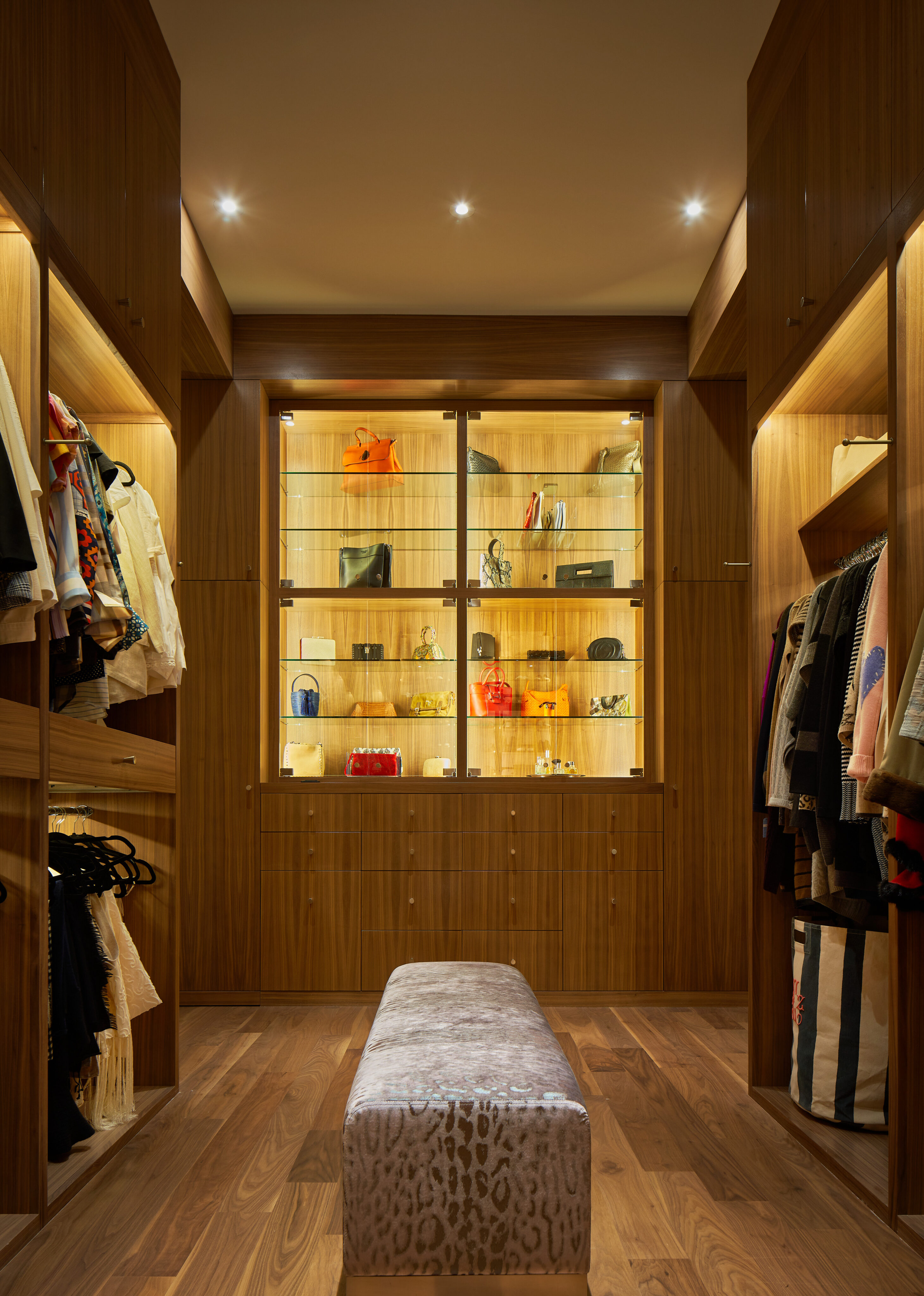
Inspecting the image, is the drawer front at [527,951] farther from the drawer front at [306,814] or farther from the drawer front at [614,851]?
the drawer front at [306,814]

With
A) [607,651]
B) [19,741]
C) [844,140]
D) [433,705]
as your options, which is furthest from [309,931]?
[844,140]

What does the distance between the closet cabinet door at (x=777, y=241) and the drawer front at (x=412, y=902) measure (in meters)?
2.64

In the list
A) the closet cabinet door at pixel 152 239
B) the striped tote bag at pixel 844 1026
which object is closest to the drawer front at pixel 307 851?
the closet cabinet door at pixel 152 239

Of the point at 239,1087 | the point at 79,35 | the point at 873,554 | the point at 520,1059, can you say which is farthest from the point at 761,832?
the point at 79,35

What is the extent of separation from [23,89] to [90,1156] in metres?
2.55

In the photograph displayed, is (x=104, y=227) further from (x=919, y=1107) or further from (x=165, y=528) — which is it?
(x=919, y=1107)

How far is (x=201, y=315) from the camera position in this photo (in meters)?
4.38

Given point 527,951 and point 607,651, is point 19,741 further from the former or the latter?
point 607,651

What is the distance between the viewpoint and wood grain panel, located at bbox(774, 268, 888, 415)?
8.68 ft

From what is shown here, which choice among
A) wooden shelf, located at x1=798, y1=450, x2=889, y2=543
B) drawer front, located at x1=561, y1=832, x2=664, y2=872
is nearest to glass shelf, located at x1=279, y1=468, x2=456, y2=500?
drawer front, located at x1=561, y1=832, x2=664, y2=872

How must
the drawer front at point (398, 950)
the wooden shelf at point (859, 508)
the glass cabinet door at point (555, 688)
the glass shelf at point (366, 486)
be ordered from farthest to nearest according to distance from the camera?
the glass shelf at point (366, 486) → the glass cabinet door at point (555, 688) → the drawer front at point (398, 950) → the wooden shelf at point (859, 508)

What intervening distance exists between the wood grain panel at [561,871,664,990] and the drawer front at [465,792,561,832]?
0.27 metres

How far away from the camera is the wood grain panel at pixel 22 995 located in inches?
89.0

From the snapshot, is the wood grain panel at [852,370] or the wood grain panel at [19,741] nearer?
the wood grain panel at [19,741]
